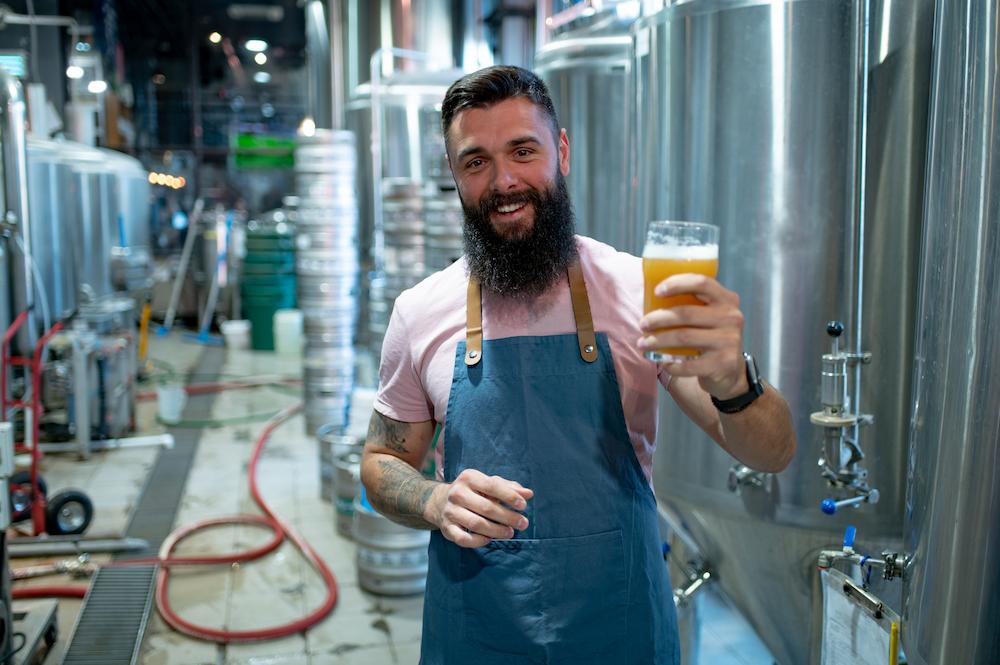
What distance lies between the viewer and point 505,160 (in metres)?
1.46

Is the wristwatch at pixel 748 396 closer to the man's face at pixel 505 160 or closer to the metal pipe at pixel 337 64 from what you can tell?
the man's face at pixel 505 160

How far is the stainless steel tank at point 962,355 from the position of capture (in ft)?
4.18

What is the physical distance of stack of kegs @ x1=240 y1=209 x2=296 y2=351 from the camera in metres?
9.95

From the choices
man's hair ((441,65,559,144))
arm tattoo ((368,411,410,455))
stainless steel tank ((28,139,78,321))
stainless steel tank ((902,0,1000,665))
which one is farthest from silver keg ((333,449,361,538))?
stainless steel tank ((902,0,1000,665))

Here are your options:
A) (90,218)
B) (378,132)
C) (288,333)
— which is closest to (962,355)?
(378,132)

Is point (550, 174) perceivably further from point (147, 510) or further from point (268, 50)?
point (268, 50)

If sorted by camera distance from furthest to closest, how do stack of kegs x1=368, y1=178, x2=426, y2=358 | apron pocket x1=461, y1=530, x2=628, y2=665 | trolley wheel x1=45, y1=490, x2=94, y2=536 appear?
stack of kegs x1=368, y1=178, x2=426, y2=358, trolley wheel x1=45, y1=490, x2=94, y2=536, apron pocket x1=461, y1=530, x2=628, y2=665

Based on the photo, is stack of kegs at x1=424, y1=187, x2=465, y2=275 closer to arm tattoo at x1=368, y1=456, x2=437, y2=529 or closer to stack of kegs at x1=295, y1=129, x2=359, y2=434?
stack of kegs at x1=295, y1=129, x2=359, y2=434

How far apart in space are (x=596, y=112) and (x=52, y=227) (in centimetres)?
413

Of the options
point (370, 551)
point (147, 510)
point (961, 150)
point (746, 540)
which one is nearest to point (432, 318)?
point (961, 150)

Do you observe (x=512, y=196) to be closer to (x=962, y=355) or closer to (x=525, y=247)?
(x=525, y=247)

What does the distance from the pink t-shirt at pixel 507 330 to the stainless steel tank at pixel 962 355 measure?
44 cm

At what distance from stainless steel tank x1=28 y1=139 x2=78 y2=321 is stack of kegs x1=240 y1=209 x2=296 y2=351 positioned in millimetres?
3952

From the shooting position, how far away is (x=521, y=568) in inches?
57.1
